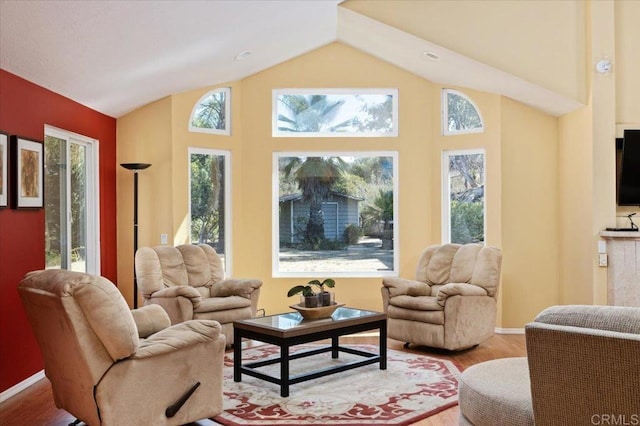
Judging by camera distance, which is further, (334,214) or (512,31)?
(334,214)

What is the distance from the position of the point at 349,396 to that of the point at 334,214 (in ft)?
11.3

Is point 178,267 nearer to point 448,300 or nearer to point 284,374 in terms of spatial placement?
point 284,374

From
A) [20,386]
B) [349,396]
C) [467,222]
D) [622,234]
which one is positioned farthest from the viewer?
[467,222]

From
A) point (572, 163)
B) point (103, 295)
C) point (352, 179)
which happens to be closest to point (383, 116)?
point (352, 179)

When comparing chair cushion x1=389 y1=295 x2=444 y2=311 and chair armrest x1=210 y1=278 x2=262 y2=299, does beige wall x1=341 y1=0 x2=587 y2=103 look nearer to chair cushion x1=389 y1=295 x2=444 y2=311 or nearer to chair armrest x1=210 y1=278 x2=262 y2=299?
chair cushion x1=389 y1=295 x2=444 y2=311

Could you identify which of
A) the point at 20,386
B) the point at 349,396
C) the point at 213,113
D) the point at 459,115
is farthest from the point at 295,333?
the point at 459,115

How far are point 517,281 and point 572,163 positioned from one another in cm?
146

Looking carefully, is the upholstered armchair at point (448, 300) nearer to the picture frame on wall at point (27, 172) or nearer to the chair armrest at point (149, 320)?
the chair armrest at point (149, 320)

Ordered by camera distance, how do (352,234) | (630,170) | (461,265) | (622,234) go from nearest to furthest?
(622,234)
(630,170)
(461,265)
(352,234)

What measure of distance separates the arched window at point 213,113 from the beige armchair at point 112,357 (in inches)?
157

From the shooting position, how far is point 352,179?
7.73 meters

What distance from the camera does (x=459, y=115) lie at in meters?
7.48

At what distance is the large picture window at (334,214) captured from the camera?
7.70 metres

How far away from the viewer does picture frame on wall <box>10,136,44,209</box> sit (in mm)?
4785
